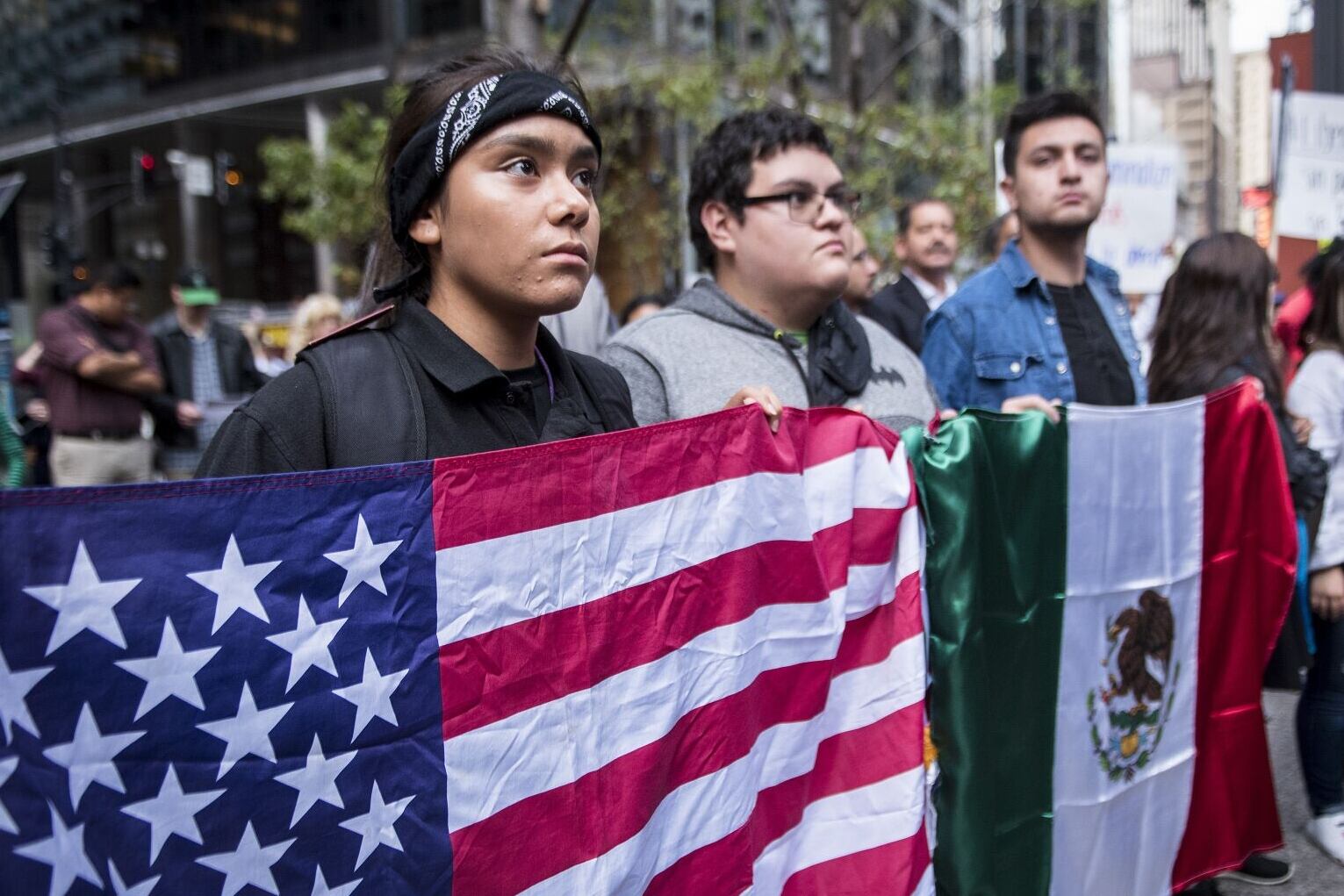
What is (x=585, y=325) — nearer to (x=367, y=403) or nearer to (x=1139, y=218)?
(x=367, y=403)

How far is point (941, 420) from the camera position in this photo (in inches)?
99.3

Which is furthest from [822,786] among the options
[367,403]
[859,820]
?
[367,403]

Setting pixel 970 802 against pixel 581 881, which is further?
pixel 970 802

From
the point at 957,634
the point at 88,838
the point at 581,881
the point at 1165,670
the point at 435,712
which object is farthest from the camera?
the point at 1165,670

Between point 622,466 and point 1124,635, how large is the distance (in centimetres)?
161

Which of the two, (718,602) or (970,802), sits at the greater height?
(718,602)

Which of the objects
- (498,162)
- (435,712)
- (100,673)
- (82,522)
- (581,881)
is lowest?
(581,881)

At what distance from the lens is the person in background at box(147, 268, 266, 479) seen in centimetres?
710

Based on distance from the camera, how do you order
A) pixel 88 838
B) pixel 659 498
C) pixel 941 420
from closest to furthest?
pixel 88 838, pixel 659 498, pixel 941 420

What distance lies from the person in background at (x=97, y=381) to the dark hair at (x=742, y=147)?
16.7 feet

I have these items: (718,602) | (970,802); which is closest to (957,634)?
(970,802)

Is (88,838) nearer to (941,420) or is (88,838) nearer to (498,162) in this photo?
(498,162)

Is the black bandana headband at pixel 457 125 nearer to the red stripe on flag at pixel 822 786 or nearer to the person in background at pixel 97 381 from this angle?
the red stripe on flag at pixel 822 786

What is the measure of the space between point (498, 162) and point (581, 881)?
108 centimetres
